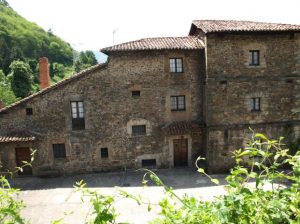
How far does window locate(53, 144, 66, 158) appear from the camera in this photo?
16.7 m

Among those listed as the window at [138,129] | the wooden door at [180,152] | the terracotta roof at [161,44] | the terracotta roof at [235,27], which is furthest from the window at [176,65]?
the wooden door at [180,152]

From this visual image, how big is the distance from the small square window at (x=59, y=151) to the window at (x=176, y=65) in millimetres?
8517

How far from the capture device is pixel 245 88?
52.3 feet

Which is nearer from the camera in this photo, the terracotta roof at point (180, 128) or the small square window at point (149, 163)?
the terracotta roof at point (180, 128)

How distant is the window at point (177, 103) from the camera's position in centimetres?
1697

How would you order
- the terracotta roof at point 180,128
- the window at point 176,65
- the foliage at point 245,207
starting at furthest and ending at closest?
the window at point 176,65 → the terracotta roof at point 180,128 → the foliage at point 245,207

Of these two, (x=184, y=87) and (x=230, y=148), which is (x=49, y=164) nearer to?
(x=184, y=87)

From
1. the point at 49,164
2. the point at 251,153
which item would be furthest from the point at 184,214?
the point at 49,164

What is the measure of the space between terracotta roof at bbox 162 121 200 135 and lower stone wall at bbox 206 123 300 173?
43.4 inches

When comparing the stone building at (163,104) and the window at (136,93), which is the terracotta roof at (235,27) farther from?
the window at (136,93)

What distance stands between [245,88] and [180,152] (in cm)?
582

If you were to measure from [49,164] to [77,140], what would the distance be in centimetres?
233

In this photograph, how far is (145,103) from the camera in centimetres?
1669

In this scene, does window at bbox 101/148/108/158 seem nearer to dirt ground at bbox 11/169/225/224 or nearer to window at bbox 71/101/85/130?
Result: dirt ground at bbox 11/169/225/224
